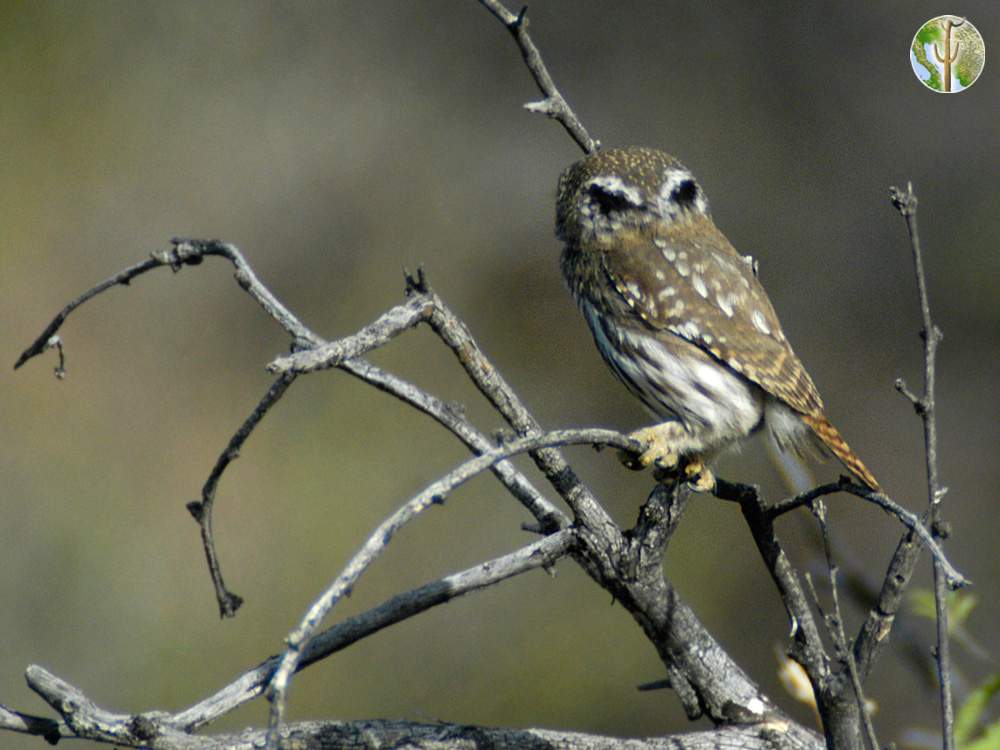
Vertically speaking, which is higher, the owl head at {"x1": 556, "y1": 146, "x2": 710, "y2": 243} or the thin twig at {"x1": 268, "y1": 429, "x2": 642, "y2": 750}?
the owl head at {"x1": 556, "y1": 146, "x2": 710, "y2": 243}

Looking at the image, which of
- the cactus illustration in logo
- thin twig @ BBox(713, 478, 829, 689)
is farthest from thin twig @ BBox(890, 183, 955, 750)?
the cactus illustration in logo

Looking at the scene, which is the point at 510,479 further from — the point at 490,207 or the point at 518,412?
the point at 490,207

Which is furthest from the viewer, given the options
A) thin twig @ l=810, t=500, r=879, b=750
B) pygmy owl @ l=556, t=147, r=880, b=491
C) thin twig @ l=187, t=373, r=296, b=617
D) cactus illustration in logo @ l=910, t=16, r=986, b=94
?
cactus illustration in logo @ l=910, t=16, r=986, b=94

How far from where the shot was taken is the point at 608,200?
278 centimetres

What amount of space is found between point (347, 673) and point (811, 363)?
252 cm

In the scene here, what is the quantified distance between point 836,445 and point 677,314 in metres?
0.44

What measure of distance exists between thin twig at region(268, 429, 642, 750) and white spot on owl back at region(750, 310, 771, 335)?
0.98 m

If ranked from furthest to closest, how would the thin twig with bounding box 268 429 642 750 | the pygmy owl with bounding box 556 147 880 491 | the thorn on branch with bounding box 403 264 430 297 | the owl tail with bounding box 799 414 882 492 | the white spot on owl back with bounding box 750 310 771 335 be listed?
the white spot on owl back with bounding box 750 310 771 335
the pygmy owl with bounding box 556 147 880 491
the owl tail with bounding box 799 414 882 492
the thorn on branch with bounding box 403 264 430 297
the thin twig with bounding box 268 429 642 750

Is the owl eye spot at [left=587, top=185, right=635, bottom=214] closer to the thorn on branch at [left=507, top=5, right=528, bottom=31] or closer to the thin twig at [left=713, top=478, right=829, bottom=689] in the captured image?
the thorn on branch at [left=507, top=5, right=528, bottom=31]

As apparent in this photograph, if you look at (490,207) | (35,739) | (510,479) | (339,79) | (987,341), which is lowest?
(510,479)

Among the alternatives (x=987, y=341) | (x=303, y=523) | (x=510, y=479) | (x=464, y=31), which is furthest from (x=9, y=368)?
(x=987, y=341)

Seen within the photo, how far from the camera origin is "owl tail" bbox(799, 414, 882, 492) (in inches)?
90.7

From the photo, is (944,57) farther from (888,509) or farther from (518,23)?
(888,509)

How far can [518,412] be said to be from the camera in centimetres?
201
